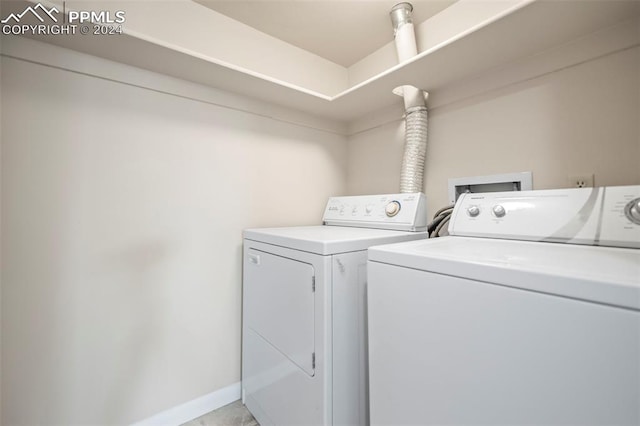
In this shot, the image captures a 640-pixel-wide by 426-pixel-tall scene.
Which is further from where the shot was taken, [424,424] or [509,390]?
[424,424]

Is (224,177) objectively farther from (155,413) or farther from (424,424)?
(424,424)

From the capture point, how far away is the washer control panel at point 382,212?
4.58ft

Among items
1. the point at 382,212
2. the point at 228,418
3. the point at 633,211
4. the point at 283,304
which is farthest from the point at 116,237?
the point at 633,211

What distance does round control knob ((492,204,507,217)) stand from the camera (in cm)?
108

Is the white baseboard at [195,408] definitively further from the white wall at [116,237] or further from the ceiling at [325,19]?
the ceiling at [325,19]

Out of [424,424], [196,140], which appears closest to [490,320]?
[424,424]

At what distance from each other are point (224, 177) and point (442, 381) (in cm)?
142

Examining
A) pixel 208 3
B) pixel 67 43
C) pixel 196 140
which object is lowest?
pixel 196 140

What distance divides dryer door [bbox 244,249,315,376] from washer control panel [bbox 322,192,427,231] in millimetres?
638

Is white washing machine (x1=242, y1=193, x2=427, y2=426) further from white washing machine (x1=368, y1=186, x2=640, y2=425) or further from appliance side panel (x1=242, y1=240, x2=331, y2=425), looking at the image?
white washing machine (x1=368, y1=186, x2=640, y2=425)

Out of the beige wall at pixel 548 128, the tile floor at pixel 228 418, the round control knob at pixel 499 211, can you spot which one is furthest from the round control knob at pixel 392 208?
the tile floor at pixel 228 418

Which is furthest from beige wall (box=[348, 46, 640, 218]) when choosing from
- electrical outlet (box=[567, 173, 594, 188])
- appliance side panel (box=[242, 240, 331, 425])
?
appliance side panel (box=[242, 240, 331, 425])

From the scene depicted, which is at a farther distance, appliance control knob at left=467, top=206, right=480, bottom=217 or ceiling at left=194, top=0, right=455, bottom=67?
ceiling at left=194, top=0, right=455, bottom=67

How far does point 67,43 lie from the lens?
1.11m
